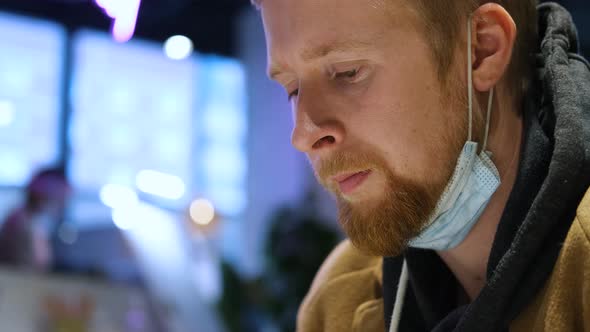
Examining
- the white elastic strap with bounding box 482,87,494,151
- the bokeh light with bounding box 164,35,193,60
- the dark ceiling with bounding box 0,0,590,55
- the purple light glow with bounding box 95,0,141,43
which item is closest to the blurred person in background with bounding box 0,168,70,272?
the bokeh light with bounding box 164,35,193,60

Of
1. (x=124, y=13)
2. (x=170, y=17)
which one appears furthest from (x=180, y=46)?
(x=170, y=17)

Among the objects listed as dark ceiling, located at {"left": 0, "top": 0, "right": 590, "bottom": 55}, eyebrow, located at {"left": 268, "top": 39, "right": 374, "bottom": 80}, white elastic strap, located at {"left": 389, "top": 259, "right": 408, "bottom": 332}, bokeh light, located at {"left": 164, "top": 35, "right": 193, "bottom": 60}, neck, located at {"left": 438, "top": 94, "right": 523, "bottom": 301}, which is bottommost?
white elastic strap, located at {"left": 389, "top": 259, "right": 408, "bottom": 332}

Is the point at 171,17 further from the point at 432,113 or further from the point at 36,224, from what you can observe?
the point at 432,113

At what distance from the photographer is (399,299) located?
3.80ft

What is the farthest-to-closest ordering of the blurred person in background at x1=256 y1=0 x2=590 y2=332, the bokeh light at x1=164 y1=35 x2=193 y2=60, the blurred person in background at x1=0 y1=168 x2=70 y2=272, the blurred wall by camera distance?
1. the blurred wall
2. the blurred person in background at x1=0 y1=168 x2=70 y2=272
3. the bokeh light at x1=164 y1=35 x2=193 y2=60
4. the blurred person in background at x1=256 y1=0 x2=590 y2=332

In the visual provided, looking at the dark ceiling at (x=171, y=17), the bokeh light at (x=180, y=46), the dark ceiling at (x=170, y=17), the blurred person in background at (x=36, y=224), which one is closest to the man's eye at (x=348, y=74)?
the bokeh light at (x=180, y=46)

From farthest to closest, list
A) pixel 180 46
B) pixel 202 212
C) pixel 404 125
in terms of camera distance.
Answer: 1. pixel 202 212
2. pixel 180 46
3. pixel 404 125

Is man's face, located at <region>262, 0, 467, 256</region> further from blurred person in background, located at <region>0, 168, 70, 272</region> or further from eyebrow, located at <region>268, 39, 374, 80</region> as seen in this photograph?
blurred person in background, located at <region>0, 168, 70, 272</region>

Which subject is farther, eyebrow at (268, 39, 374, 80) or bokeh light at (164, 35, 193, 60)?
bokeh light at (164, 35, 193, 60)

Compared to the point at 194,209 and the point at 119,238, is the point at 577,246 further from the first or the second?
the point at 194,209

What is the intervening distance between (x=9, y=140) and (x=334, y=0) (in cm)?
503

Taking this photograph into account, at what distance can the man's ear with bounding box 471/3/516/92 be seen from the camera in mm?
1070

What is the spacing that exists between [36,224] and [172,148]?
292cm

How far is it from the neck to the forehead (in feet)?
0.67
